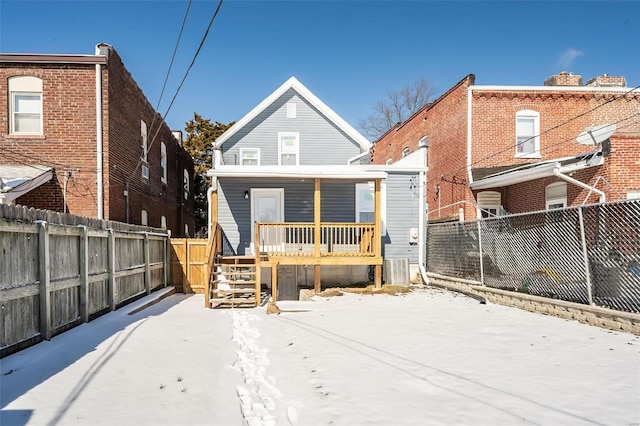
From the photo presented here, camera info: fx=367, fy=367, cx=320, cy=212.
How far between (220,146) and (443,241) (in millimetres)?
8579

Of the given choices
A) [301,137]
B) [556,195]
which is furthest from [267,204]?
[556,195]

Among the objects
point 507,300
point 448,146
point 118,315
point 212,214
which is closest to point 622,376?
point 507,300

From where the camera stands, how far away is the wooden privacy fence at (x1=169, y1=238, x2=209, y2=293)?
38.4ft

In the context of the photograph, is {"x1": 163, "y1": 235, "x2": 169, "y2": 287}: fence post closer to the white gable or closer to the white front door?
the white front door

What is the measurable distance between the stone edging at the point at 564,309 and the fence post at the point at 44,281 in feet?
27.7

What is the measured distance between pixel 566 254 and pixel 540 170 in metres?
4.71

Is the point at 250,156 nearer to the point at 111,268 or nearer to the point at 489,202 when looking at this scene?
the point at 111,268

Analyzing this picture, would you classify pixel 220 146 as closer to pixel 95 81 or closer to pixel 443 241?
pixel 95 81

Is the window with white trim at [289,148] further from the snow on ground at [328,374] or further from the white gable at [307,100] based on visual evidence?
the snow on ground at [328,374]

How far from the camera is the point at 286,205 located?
508 inches

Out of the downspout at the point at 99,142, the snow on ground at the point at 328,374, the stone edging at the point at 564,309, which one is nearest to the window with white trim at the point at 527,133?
the stone edging at the point at 564,309

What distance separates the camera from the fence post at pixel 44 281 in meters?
4.91

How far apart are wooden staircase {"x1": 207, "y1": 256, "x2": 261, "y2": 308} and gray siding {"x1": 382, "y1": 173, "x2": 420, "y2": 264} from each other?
4.91 m

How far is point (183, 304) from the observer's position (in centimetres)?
933
